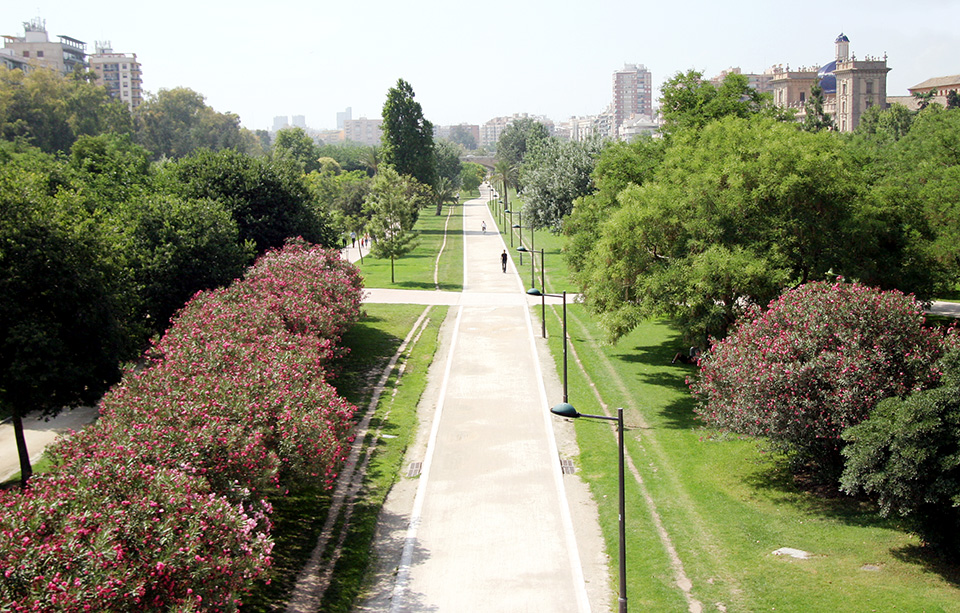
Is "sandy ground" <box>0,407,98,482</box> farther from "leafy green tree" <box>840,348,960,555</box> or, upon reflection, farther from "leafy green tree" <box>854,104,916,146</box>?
"leafy green tree" <box>854,104,916,146</box>

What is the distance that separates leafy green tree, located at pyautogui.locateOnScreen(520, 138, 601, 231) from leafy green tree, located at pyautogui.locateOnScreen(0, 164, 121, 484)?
121 ft

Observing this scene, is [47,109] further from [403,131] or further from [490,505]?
[490,505]

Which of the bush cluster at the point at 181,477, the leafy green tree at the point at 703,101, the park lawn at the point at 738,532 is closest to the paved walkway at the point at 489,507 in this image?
the park lawn at the point at 738,532

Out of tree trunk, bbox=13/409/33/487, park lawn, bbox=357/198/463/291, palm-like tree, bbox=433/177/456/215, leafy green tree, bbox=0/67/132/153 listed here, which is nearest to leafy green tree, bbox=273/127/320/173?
leafy green tree, bbox=0/67/132/153

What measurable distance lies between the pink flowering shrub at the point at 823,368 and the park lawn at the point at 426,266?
25.9 metres

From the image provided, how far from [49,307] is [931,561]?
2035 cm

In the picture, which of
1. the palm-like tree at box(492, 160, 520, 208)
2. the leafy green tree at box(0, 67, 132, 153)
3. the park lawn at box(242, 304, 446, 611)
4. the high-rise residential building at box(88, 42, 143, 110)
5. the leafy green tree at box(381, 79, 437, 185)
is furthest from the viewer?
the high-rise residential building at box(88, 42, 143, 110)

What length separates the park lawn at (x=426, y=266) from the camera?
47.6 meters

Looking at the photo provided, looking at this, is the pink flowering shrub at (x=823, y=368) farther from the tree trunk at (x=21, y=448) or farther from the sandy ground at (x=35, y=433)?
the sandy ground at (x=35, y=433)

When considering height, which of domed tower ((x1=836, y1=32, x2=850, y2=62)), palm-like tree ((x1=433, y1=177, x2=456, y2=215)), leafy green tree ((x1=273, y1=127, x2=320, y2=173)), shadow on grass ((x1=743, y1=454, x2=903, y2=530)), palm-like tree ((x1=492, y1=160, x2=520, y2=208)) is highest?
domed tower ((x1=836, y1=32, x2=850, y2=62))

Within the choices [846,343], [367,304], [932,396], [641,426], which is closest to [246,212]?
[367,304]

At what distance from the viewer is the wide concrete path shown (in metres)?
14.0

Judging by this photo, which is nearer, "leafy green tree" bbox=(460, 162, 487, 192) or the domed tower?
"leafy green tree" bbox=(460, 162, 487, 192)

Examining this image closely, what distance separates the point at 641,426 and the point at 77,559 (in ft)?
55.6
